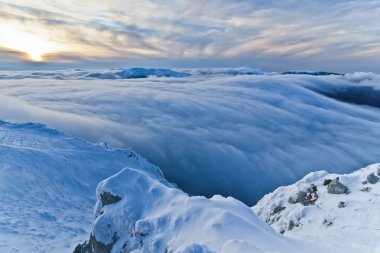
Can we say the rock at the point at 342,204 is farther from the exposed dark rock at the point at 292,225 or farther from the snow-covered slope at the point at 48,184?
the snow-covered slope at the point at 48,184

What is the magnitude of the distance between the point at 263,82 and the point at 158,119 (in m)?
126

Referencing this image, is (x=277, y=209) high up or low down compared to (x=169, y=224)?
down

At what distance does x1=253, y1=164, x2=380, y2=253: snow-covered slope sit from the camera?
913 centimetres

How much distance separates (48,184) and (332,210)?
78.9 ft

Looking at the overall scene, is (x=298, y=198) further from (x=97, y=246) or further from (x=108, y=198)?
(x=97, y=246)

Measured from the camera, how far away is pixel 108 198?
10.7 meters

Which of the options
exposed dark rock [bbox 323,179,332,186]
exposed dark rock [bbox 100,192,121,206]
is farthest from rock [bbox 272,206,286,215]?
exposed dark rock [bbox 100,192,121,206]

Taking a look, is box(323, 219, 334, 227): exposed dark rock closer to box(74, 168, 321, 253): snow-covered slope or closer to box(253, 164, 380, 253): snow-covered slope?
box(253, 164, 380, 253): snow-covered slope

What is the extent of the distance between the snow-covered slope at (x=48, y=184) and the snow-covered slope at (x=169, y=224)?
28.3 ft

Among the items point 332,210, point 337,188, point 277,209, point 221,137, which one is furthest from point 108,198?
point 221,137

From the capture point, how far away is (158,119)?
8431 centimetres

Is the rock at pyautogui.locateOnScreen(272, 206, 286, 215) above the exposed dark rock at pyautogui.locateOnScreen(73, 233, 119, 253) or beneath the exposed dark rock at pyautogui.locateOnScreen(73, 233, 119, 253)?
beneath

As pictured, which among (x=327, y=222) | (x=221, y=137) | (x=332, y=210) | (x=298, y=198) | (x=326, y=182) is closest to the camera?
(x=327, y=222)

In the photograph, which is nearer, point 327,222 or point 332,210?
point 327,222
